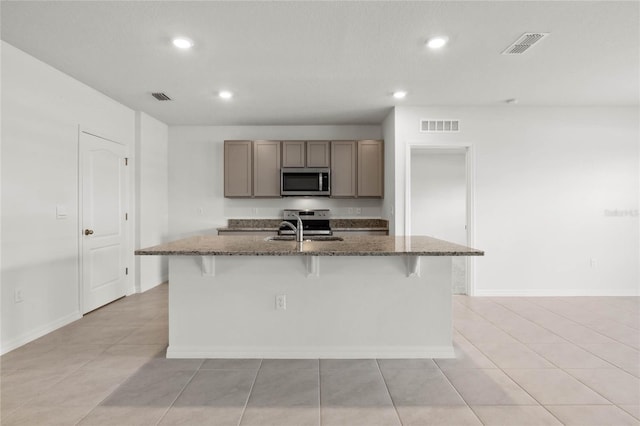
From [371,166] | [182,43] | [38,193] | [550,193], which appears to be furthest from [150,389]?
[550,193]

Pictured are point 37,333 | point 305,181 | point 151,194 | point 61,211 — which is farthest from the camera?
point 305,181

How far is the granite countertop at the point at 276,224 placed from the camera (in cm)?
543

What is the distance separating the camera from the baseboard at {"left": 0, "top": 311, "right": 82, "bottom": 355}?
2.84 metres

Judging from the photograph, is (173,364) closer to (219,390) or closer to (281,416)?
(219,390)

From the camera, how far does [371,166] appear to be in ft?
17.7

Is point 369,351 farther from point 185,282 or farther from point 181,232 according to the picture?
point 181,232

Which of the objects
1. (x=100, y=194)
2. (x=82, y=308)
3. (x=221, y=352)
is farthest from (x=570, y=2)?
(x=82, y=308)

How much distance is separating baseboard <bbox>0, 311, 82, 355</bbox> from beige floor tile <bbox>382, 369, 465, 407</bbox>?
2992mm

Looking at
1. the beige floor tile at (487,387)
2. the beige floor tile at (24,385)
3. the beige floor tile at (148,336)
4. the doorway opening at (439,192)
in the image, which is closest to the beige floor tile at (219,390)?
the beige floor tile at (148,336)

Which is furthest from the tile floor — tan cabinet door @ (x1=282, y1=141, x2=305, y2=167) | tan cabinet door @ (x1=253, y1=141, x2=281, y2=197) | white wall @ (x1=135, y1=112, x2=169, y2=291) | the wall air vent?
tan cabinet door @ (x1=282, y1=141, x2=305, y2=167)

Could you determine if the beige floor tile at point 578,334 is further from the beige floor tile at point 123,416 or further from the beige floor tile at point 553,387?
the beige floor tile at point 123,416

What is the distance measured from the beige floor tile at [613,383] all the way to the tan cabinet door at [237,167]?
14.7 feet

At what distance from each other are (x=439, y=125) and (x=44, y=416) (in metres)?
4.74

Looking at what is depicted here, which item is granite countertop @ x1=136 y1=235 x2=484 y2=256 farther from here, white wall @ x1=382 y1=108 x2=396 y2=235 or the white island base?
white wall @ x1=382 y1=108 x2=396 y2=235
